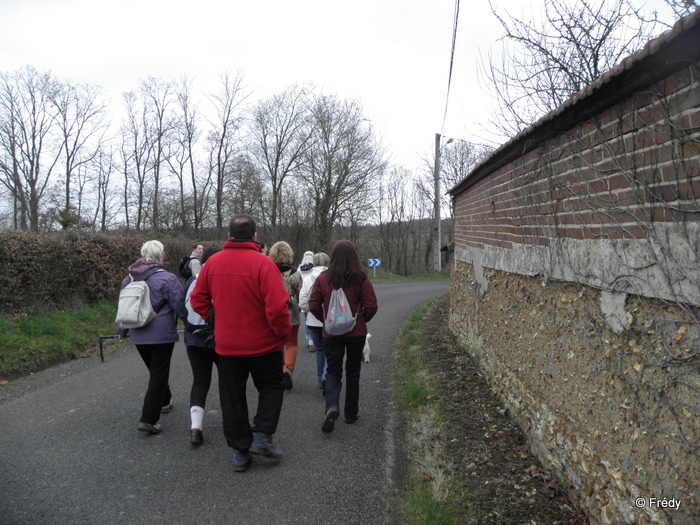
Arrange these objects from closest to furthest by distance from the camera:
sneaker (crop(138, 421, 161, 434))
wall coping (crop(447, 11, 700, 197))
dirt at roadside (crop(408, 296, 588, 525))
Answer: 1. wall coping (crop(447, 11, 700, 197))
2. dirt at roadside (crop(408, 296, 588, 525))
3. sneaker (crop(138, 421, 161, 434))

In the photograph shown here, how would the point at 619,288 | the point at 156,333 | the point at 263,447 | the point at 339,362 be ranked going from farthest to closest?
the point at 339,362, the point at 156,333, the point at 263,447, the point at 619,288

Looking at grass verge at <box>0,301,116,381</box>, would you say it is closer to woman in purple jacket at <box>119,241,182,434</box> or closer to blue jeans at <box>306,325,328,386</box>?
woman in purple jacket at <box>119,241,182,434</box>

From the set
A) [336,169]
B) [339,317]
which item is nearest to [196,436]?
[339,317]

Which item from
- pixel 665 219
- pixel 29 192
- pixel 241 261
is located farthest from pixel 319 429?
pixel 29 192

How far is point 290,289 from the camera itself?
18.8 ft

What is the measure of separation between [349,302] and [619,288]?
7.83ft

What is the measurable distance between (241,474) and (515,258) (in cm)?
309

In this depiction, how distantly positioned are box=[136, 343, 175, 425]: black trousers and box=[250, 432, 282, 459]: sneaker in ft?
3.63

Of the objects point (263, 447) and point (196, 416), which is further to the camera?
point (196, 416)

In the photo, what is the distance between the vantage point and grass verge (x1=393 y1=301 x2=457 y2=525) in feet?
9.78

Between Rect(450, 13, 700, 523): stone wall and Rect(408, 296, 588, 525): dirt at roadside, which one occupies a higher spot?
Rect(450, 13, 700, 523): stone wall

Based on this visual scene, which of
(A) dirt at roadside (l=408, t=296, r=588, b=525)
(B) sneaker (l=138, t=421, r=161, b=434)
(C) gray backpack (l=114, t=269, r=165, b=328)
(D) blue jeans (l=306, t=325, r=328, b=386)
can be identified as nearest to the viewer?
(A) dirt at roadside (l=408, t=296, r=588, b=525)

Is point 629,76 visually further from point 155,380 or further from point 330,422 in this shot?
point 155,380

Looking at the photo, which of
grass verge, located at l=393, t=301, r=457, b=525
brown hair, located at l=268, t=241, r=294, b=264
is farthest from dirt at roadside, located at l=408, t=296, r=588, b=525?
brown hair, located at l=268, t=241, r=294, b=264
